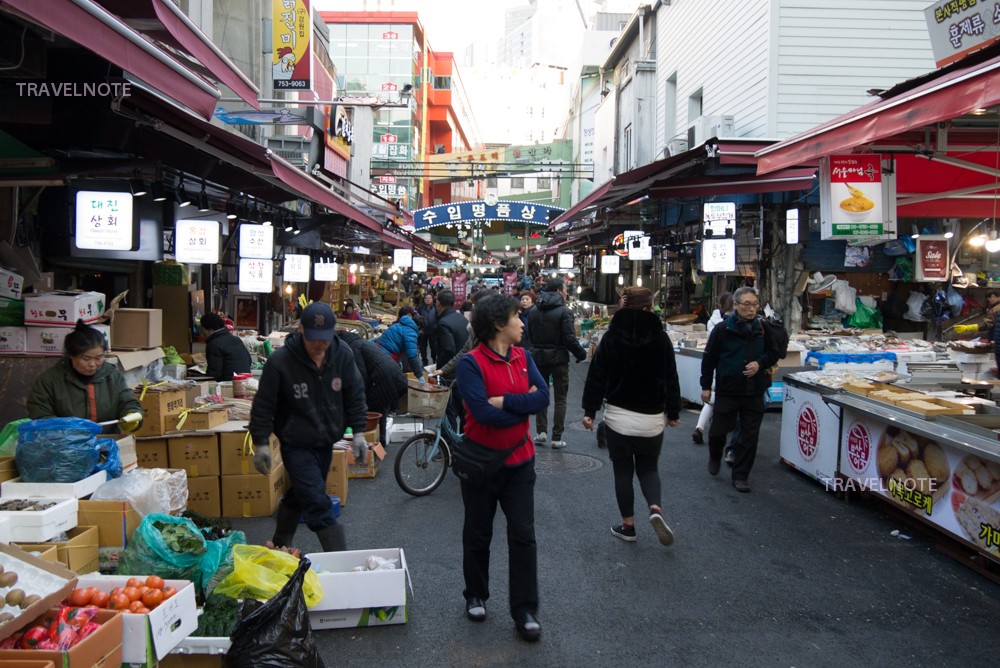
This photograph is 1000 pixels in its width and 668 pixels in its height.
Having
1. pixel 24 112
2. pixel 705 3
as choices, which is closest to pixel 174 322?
pixel 24 112

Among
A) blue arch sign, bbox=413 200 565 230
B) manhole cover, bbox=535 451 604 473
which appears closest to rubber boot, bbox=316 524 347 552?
manhole cover, bbox=535 451 604 473

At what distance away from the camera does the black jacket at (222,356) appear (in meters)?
8.95

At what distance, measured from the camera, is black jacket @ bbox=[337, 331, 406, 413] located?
22.1 feet

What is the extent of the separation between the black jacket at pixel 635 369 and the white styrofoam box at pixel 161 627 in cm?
312

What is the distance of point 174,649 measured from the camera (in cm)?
354

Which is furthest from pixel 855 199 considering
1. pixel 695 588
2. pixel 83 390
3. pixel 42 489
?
pixel 42 489

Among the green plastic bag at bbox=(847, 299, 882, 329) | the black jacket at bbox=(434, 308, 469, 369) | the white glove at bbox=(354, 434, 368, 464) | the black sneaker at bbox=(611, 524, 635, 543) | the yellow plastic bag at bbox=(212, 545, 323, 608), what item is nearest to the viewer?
the yellow plastic bag at bbox=(212, 545, 323, 608)

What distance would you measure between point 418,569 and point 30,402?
9.42 ft

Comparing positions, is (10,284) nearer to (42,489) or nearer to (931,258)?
(42,489)

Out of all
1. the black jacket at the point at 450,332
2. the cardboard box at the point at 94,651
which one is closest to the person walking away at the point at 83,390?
the cardboard box at the point at 94,651

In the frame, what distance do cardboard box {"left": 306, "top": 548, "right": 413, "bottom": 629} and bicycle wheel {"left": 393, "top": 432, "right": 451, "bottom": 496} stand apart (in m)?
2.68

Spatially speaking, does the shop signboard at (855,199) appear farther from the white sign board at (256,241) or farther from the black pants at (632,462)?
the white sign board at (256,241)

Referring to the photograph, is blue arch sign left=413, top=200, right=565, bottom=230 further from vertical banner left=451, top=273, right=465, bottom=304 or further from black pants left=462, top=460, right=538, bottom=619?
black pants left=462, top=460, right=538, bottom=619

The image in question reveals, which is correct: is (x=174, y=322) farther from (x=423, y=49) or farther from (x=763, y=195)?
(x=423, y=49)
